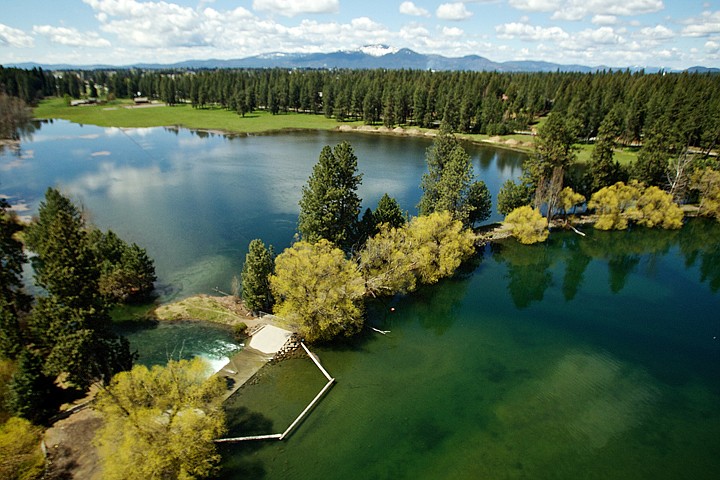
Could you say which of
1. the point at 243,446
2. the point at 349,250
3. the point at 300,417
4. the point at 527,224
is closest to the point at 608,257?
the point at 527,224

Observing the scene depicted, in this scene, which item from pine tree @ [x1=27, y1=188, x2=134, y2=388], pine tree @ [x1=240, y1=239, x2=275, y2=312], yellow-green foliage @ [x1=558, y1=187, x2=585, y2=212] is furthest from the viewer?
yellow-green foliage @ [x1=558, y1=187, x2=585, y2=212]

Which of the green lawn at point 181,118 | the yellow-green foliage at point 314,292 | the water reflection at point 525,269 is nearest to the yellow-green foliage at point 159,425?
the yellow-green foliage at point 314,292

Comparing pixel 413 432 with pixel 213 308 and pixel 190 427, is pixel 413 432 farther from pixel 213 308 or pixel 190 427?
pixel 213 308

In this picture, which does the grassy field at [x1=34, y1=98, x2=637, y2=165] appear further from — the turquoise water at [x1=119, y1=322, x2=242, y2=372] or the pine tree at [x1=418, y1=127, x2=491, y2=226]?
the turquoise water at [x1=119, y1=322, x2=242, y2=372]

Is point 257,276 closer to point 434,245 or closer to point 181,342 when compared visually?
point 181,342

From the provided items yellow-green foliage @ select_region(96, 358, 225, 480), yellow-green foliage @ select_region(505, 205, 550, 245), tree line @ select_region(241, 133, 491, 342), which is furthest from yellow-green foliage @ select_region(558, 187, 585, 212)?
yellow-green foliage @ select_region(96, 358, 225, 480)

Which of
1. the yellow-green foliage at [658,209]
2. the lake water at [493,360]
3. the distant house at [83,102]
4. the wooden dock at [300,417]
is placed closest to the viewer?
the wooden dock at [300,417]

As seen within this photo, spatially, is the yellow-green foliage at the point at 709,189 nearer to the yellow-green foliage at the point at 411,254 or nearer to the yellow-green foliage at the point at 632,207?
the yellow-green foliage at the point at 632,207
